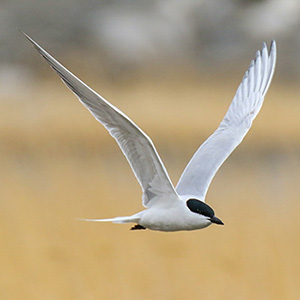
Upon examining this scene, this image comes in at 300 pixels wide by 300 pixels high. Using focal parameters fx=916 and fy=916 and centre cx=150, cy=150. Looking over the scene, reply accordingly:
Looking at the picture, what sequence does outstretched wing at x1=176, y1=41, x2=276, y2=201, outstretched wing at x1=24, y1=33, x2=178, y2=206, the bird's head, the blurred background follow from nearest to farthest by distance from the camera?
outstretched wing at x1=24, y1=33, x2=178, y2=206
the bird's head
outstretched wing at x1=176, y1=41, x2=276, y2=201
the blurred background

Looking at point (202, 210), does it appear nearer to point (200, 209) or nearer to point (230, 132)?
point (200, 209)

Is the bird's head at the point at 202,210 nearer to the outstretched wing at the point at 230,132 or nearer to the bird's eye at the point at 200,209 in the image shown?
the bird's eye at the point at 200,209

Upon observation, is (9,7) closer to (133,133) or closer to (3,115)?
(3,115)

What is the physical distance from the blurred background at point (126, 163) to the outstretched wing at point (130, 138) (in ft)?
10.8

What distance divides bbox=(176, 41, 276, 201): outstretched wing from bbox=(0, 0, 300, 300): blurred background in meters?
2.58

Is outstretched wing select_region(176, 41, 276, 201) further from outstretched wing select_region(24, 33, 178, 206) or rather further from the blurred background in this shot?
the blurred background

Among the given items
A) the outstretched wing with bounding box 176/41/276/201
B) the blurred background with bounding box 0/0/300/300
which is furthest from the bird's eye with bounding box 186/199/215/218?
the blurred background with bounding box 0/0/300/300

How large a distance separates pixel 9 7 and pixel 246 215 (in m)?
6.12

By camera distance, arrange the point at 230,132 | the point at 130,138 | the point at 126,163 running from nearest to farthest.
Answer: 1. the point at 130,138
2. the point at 230,132
3. the point at 126,163

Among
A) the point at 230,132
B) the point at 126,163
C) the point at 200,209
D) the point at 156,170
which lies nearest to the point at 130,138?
the point at 156,170

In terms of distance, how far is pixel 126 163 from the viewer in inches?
350

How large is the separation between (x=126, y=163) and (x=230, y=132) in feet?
15.0

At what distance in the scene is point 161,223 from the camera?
11.8 feet

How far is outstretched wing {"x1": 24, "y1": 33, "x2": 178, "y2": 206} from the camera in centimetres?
332
